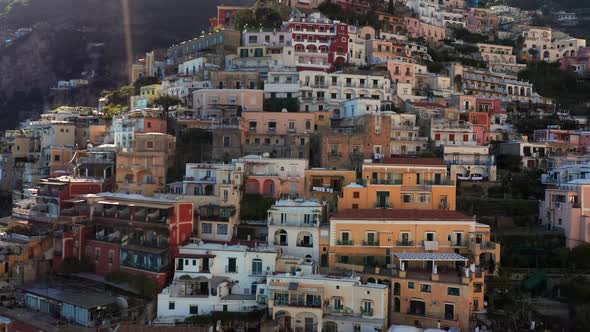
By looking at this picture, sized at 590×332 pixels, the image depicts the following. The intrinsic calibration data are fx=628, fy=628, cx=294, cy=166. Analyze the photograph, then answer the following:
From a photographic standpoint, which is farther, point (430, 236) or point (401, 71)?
point (401, 71)

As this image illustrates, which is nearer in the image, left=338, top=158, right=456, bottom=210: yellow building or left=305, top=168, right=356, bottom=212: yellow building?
left=338, top=158, right=456, bottom=210: yellow building

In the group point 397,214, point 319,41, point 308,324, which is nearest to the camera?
point 308,324

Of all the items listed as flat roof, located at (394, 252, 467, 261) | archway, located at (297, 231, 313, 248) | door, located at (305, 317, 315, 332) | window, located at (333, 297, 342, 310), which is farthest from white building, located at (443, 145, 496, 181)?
door, located at (305, 317, 315, 332)

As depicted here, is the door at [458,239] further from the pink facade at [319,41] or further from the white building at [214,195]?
the pink facade at [319,41]

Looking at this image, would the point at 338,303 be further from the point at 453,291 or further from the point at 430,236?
the point at 430,236

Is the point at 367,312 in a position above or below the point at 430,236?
below

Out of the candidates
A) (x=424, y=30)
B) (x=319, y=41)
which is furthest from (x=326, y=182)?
(x=424, y=30)

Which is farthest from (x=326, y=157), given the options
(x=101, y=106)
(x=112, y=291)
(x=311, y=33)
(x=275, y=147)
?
(x=101, y=106)

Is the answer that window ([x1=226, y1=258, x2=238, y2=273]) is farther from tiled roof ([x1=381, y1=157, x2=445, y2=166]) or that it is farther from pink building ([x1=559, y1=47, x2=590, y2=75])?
pink building ([x1=559, y1=47, x2=590, y2=75])
